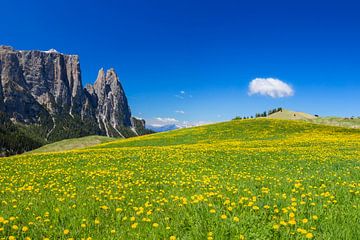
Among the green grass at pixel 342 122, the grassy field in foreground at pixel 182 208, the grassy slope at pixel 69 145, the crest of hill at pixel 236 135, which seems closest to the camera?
the grassy field in foreground at pixel 182 208

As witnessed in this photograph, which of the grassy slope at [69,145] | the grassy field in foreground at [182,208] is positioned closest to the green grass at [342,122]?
the grassy slope at [69,145]

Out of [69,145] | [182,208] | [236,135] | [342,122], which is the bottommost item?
[182,208]

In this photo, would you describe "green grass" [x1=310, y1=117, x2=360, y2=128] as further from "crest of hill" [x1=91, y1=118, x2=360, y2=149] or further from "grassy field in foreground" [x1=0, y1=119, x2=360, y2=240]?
"grassy field in foreground" [x1=0, y1=119, x2=360, y2=240]

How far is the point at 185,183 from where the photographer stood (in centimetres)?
1237

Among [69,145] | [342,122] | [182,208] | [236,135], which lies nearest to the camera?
[182,208]

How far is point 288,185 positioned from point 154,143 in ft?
123

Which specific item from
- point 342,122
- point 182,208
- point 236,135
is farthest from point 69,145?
point 342,122

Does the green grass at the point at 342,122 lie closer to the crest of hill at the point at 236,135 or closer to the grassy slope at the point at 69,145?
the crest of hill at the point at 236,135

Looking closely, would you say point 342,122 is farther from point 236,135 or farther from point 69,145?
point 69,145

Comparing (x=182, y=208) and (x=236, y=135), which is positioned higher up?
(x=236, y=135)

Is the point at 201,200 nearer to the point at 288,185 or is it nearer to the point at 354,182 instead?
the point at 288,185

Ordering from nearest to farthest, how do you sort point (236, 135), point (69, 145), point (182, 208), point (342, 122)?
point (182, 208) → point (236, 135) → point (69, 145) → point (342, 122)

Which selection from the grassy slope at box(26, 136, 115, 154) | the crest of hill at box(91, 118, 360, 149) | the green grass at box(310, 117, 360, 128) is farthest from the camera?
the green grass at box(310, 117, 360, 128)

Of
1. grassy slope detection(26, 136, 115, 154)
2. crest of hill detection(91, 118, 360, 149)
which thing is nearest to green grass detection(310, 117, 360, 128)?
crest of hill detection(91, 118, 360, 149)
